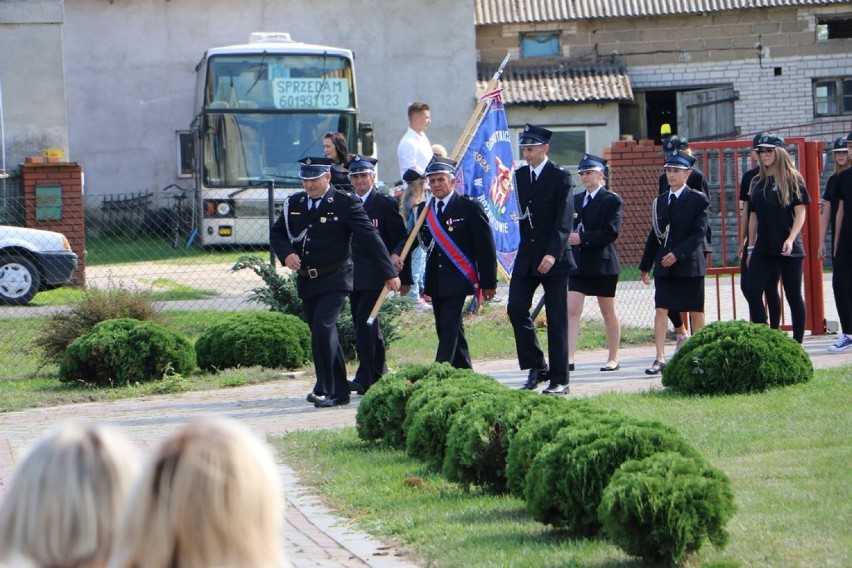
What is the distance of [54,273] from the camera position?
17094 mm

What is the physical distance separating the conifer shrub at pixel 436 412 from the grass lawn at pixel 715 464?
13 centimetres

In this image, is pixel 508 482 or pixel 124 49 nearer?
pixel 508 482

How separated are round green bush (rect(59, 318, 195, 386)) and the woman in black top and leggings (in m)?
4.94

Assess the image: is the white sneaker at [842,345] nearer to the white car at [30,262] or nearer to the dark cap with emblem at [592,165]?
the dark cap with emblem at [592,165]

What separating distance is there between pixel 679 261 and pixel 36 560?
28.6 feet

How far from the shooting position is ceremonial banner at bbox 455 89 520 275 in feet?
44.6

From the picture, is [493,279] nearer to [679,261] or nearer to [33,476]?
[679,261]

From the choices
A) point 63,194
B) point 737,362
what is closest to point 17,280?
point 63,194

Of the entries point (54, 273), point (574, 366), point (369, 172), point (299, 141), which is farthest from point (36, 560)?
point (299, 141)

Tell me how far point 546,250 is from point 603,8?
25.9m

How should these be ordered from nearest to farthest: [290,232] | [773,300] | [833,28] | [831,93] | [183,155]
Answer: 1. [290,232]
2. [773,300]
3. [183,155]
4. [831,93]
5. [833,28]

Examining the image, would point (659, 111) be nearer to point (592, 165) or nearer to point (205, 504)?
point (592, 165)

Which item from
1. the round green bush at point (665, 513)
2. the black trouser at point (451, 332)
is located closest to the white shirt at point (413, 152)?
the black trouser at point (451, 332)

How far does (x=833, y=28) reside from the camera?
116 ft
